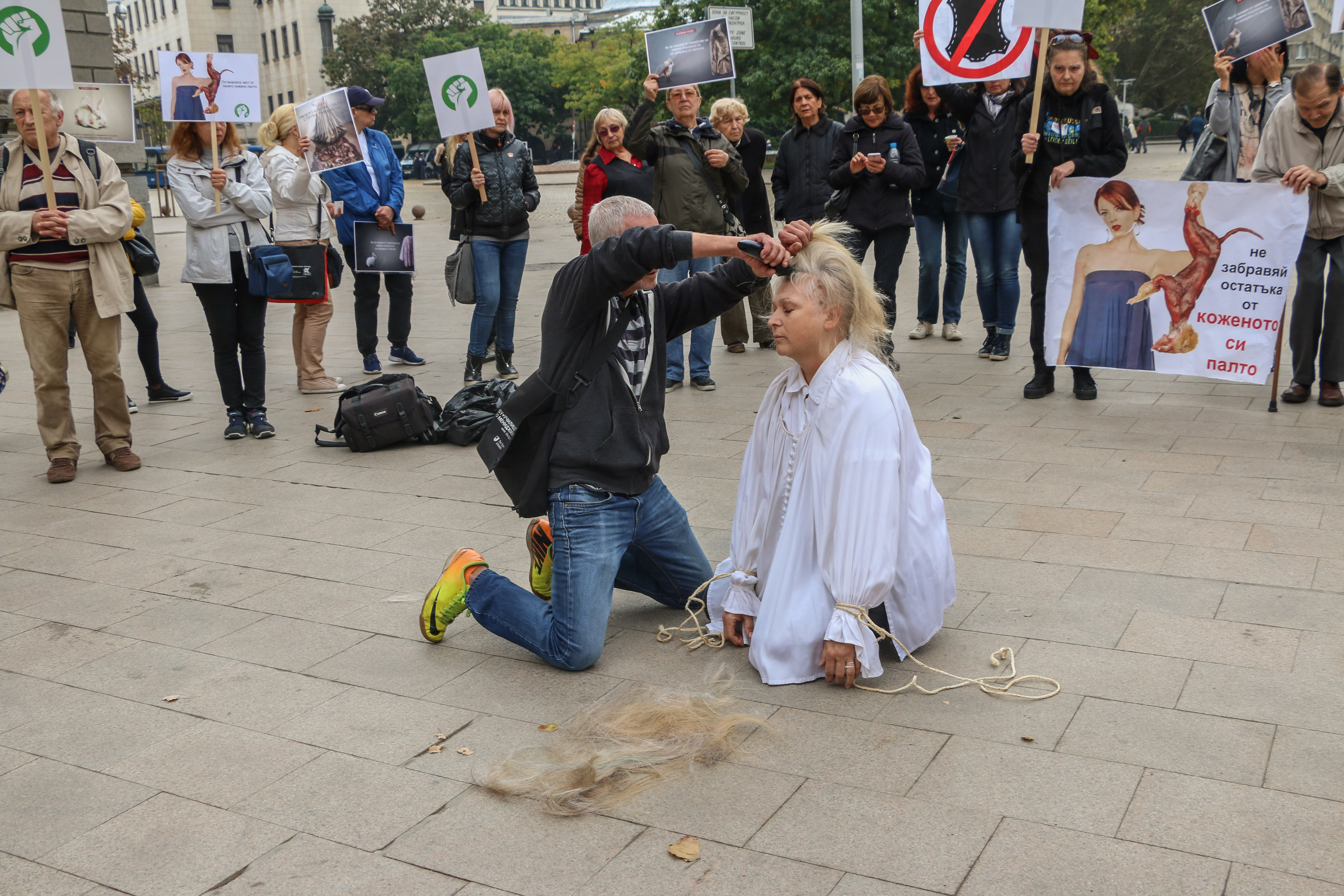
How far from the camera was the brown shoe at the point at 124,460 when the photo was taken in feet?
22.7

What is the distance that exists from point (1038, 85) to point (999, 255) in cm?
162

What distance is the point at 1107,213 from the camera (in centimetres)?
729

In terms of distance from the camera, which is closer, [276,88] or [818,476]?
[818,476]

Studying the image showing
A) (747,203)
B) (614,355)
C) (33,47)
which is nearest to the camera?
(614,355)

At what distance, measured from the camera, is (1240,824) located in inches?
113

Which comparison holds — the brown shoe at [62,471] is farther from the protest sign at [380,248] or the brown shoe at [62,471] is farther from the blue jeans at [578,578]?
the blue jeans at [578,578]

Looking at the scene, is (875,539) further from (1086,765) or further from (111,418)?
(111,418)

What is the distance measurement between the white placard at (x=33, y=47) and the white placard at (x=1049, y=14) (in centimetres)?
529

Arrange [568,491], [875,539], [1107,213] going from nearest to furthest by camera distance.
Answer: [875,539] → [568,491] → [1107,213]

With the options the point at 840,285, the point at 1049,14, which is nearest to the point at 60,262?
the point at 840,285

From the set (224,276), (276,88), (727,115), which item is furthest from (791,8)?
(276,88)

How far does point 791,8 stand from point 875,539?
130 feet

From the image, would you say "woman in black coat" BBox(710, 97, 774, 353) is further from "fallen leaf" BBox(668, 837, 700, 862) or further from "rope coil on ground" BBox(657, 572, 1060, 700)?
"fallen leaf" BBox(668, 837, 700, 862)

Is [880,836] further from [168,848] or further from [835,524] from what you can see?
[168,848]
